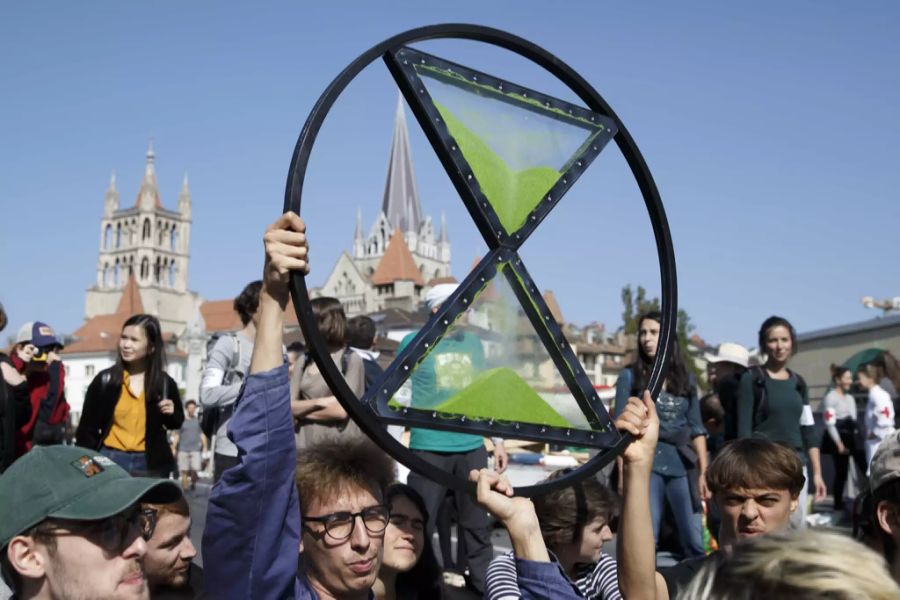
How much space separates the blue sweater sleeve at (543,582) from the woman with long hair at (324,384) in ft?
6.92

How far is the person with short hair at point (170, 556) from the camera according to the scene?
2883 mm

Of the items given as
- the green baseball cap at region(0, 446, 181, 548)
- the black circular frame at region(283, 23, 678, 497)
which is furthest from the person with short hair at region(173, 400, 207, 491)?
the green baseball cap at region(0, 446, 181, 548)

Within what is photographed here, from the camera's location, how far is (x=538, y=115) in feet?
9.91

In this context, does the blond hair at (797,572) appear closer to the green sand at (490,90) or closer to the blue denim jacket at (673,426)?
the green sand at (490,90)

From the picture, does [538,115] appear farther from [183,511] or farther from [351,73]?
[183,511]

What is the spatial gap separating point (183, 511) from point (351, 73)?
4.62ft

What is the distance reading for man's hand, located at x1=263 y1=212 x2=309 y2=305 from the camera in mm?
2174

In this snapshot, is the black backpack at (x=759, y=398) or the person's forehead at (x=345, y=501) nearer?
the person's forehead at (x=345, y=501)

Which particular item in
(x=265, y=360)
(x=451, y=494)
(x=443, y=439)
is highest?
(x=265, y=360)

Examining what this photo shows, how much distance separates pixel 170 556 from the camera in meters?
2.93

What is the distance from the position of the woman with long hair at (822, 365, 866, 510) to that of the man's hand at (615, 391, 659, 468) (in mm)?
8787

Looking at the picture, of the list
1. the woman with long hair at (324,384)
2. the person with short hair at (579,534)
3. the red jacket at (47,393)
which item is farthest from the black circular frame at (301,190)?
the red jacket at (47,393)

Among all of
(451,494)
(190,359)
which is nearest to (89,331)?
(190,359)

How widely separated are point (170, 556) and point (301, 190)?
4.31 feet
